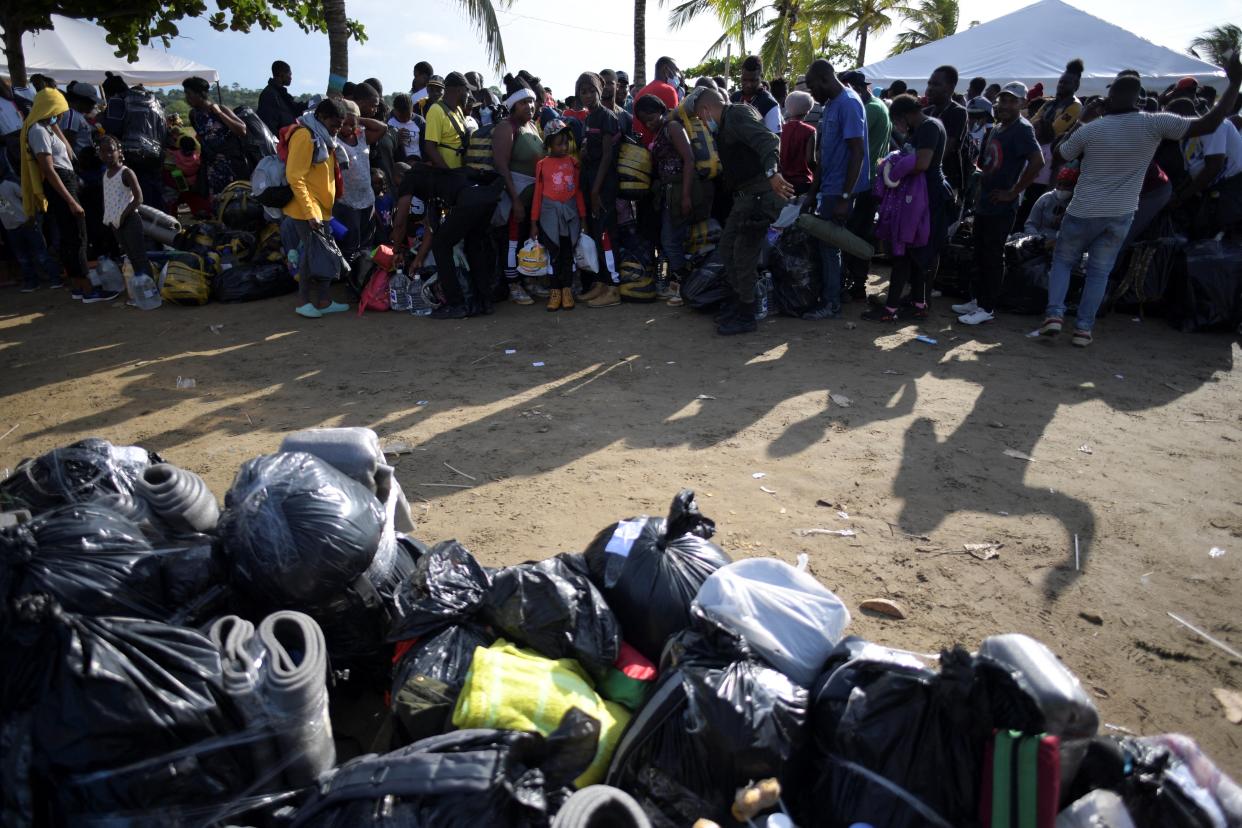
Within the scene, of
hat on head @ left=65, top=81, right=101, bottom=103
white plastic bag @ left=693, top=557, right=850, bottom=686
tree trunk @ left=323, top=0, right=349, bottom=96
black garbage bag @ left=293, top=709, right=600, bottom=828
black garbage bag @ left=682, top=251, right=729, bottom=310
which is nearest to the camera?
black garbage bag @ left=293, top=709, right=600, bottom=828

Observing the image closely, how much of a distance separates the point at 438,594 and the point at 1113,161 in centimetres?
560

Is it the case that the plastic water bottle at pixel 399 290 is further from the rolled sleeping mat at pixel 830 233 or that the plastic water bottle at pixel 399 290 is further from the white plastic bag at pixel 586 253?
the rolled sleeping mat at pixel 830 233

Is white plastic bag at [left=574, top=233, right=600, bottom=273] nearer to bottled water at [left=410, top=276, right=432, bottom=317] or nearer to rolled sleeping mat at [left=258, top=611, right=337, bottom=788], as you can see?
bottled water at [left=410, top=276, right=432, bottom=317]

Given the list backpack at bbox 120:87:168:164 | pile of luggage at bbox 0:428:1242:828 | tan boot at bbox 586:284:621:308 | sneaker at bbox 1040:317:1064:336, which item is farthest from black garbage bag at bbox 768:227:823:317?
backpack at bbox 120:87:168:164

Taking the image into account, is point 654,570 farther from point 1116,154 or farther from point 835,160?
point 1116,154

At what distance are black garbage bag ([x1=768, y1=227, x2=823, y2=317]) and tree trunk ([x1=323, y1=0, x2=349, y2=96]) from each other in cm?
796

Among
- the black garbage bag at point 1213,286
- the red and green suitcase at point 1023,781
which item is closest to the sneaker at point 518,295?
the black garbage bag at point 1213,286

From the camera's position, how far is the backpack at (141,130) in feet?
28.3

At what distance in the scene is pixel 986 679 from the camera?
1.71 m

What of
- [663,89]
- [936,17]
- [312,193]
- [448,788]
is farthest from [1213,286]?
[936,17]

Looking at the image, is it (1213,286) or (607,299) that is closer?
(1213,286)

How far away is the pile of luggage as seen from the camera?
1684 mm

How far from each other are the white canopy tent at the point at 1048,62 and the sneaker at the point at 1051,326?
1102cm

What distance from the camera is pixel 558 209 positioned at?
22.9 ft
